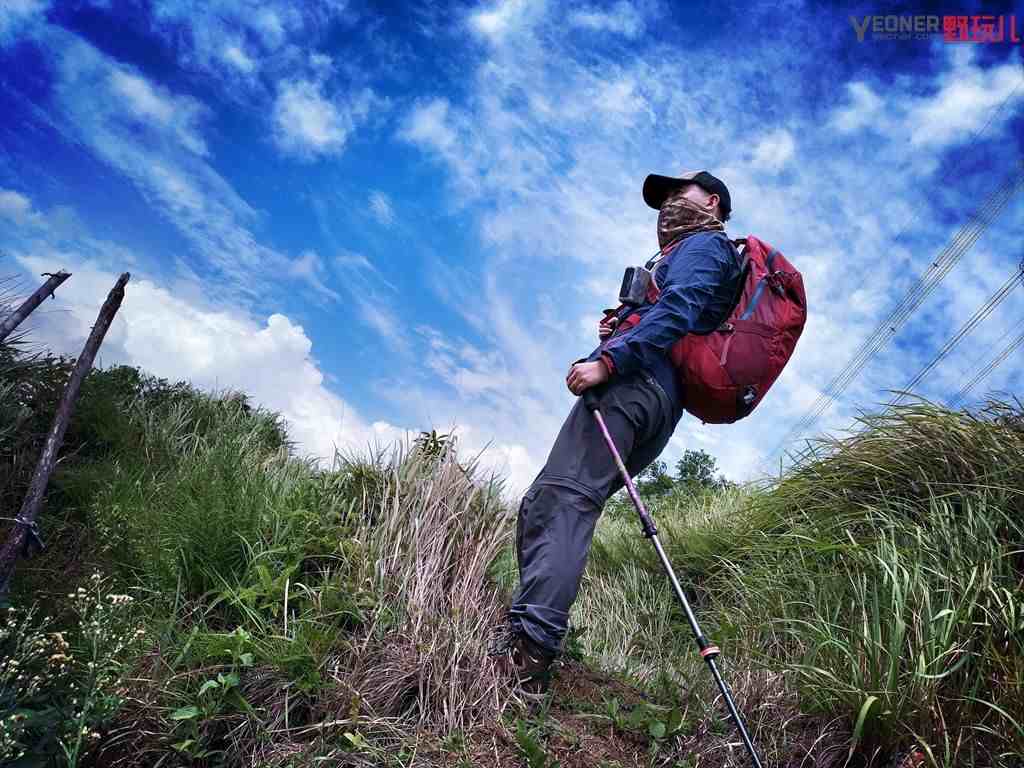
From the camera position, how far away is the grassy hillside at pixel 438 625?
108 inches

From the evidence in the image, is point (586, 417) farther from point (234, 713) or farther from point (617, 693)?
point (234, 713)

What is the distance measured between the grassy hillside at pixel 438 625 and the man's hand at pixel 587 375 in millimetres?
1162

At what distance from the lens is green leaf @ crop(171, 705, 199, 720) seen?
2703 mm

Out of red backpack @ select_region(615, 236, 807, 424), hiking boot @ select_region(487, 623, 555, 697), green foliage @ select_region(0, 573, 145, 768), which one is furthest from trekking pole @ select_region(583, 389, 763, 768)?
green foliage @ select_region(0, 573, 145, 768)

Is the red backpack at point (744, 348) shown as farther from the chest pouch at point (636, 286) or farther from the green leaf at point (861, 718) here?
the green leaf at point (861, 718)

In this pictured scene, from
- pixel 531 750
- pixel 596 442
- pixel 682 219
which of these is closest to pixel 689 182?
pixel 682 219

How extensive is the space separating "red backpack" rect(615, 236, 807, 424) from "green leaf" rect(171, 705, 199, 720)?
245cm

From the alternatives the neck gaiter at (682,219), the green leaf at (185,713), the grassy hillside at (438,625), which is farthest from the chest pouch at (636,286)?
the green leaf at (185,713)

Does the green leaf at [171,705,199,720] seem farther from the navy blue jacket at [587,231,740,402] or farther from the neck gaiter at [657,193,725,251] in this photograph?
the neck gaiter at [657,193,725,251]

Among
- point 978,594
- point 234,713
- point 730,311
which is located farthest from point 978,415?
point 234,713

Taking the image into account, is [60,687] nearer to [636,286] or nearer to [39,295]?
[636,286]

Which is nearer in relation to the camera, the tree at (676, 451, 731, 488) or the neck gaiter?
the neck gaiter

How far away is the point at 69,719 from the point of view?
8.27 ft

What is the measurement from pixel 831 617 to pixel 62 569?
13.4 feet
